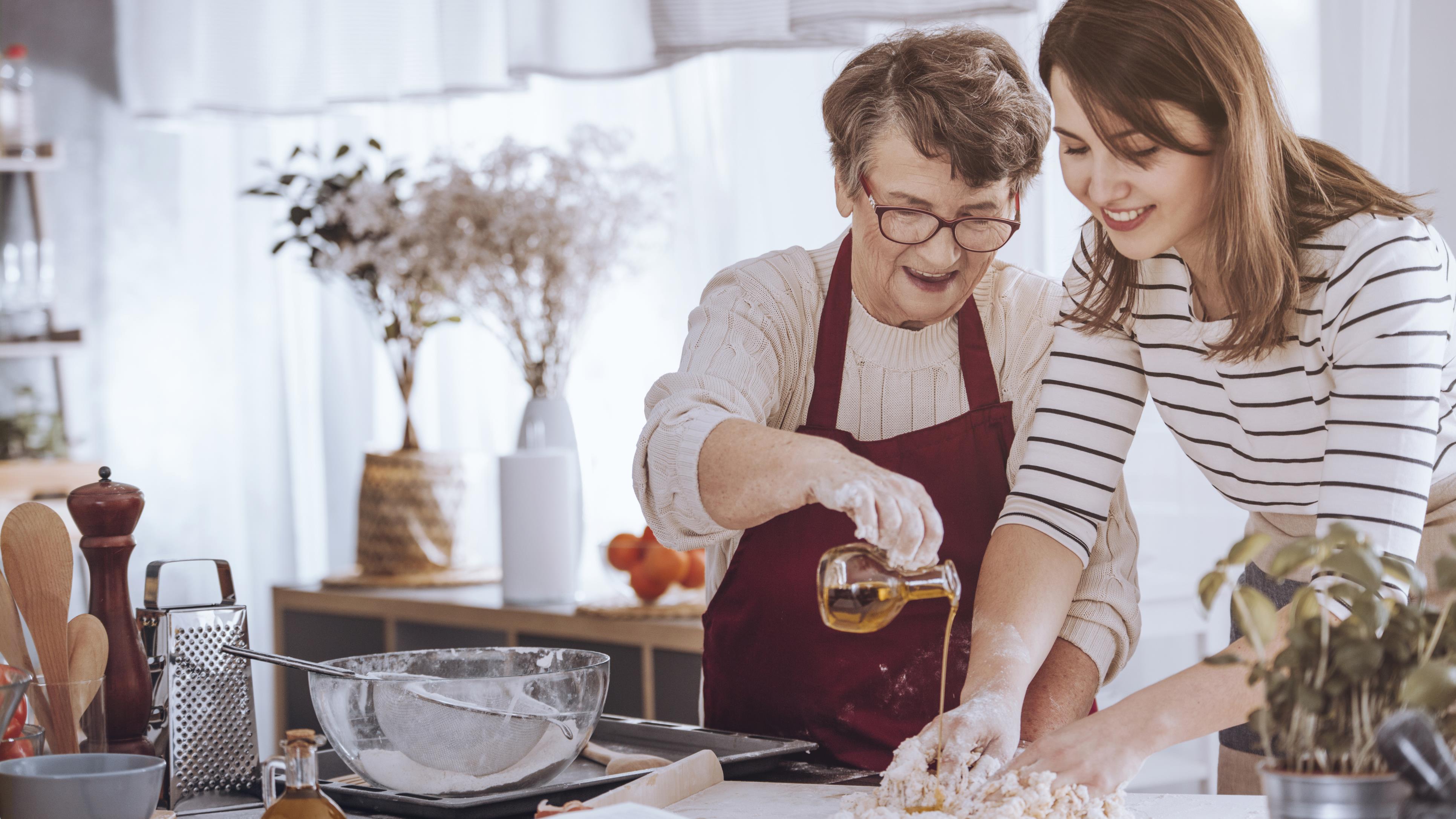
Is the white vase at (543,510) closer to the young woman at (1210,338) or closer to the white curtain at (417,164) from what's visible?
the white curtain at (417,164)

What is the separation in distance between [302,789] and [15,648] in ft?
1.07

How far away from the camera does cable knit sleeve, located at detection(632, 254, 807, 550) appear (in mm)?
1312

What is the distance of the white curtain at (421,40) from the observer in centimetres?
237

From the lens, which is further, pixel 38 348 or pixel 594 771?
pixel 38 348

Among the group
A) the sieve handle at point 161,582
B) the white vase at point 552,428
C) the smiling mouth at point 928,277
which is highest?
the smiling mouth at point 928,277

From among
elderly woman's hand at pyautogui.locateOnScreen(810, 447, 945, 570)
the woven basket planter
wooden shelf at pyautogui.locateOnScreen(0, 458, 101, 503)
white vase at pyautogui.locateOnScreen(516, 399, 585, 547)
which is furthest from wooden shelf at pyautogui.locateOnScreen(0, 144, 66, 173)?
elderly woman's hand at pyautogui.locateOnScreen(810, 447, 945, 570)

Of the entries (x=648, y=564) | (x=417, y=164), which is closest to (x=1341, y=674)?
(x=648, y=564)

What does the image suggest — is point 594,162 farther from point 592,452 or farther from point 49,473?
point 49,473

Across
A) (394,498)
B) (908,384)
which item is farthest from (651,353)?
(908,384)

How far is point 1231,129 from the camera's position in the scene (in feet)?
3.87

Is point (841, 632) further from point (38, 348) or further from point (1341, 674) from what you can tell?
point (38, 348)

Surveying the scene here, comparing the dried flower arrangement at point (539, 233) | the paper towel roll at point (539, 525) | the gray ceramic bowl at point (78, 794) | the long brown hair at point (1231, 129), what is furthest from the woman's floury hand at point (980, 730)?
the dried flower arrangement at point (539, 233)

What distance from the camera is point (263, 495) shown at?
13.5ft

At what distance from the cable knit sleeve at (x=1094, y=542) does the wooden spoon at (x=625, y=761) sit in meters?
0.51
